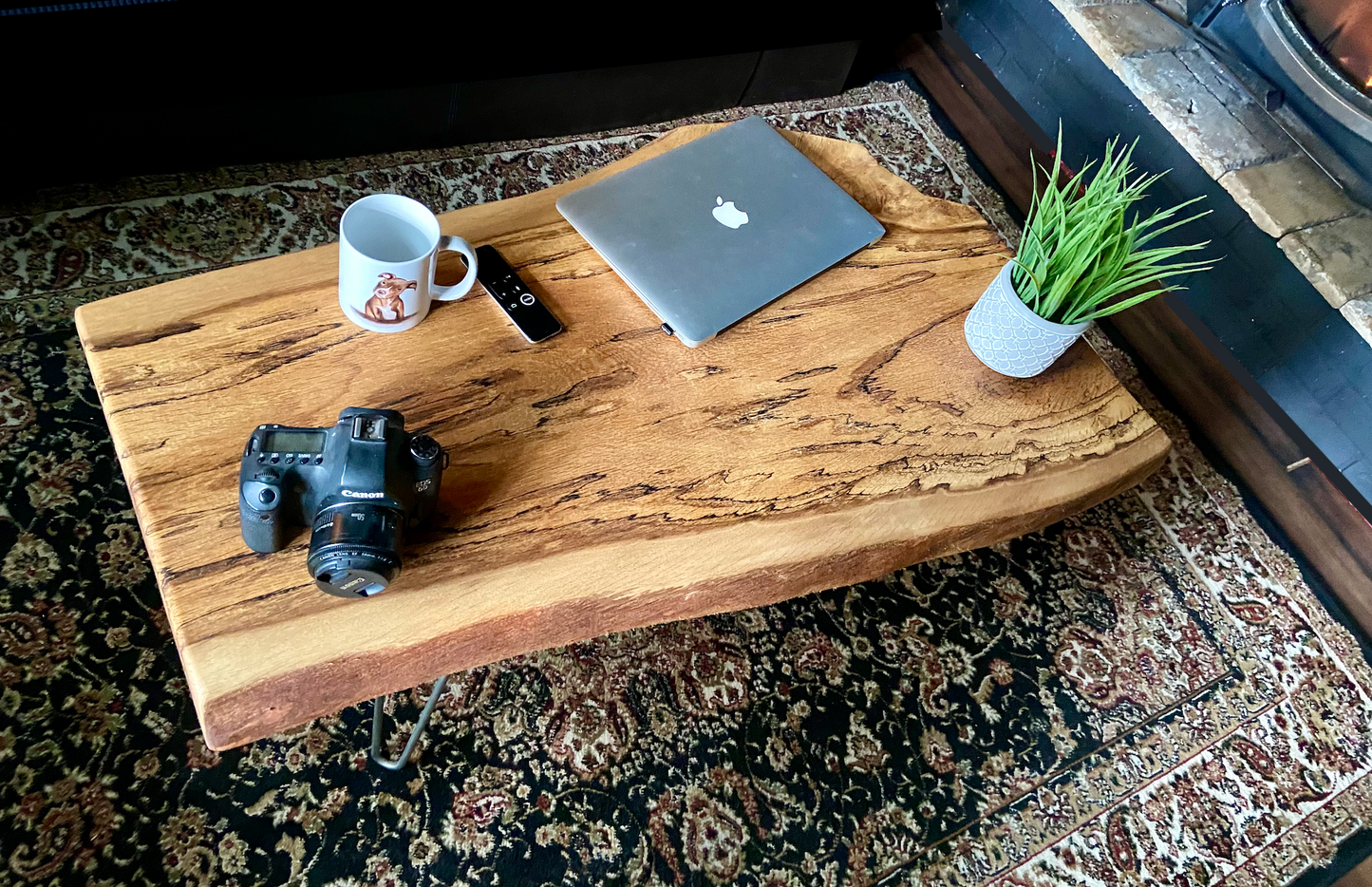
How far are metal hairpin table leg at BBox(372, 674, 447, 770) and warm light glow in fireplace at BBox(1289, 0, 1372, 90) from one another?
6.46 ft

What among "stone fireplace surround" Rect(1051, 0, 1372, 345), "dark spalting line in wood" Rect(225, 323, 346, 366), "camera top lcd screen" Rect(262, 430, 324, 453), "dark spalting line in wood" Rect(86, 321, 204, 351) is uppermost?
"stone fireplace surround" Rect(1051, 0, 1372, 345)

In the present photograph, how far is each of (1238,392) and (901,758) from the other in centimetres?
111

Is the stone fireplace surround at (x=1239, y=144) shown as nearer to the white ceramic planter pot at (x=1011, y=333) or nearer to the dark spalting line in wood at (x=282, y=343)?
the white ceramic planter pot at (x=1011, y=333)

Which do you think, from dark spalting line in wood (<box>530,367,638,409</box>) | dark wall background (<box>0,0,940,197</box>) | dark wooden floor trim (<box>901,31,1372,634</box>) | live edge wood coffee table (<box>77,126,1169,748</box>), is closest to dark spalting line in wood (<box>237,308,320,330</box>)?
live edge wood coffee table (<box>77,126,1169,748</box>)

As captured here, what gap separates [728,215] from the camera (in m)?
1.06

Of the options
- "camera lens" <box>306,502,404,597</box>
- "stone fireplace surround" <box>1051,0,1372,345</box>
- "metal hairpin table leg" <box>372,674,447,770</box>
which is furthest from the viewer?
"stone fireplace surround" <box>1051,0,1372,345</box>

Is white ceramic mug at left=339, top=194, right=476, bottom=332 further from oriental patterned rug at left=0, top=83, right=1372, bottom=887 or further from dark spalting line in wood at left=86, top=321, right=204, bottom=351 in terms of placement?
oriental patterned rug at left=0, top=83, right=1372, bottom=887

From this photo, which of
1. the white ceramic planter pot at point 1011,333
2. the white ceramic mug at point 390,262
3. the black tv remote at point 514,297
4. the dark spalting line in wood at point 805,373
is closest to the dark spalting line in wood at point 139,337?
the white ceramic mug at point 390,262

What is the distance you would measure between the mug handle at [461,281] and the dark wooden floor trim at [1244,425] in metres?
1.46

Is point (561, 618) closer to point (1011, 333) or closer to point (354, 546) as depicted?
point (354, 546)

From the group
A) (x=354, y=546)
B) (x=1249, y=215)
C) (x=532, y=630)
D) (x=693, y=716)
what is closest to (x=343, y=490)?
(x=354, y=546)

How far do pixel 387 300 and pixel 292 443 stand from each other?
0.68 ft

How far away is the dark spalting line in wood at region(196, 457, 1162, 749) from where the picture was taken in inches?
27.6

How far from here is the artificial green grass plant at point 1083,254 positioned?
36.5 inches
